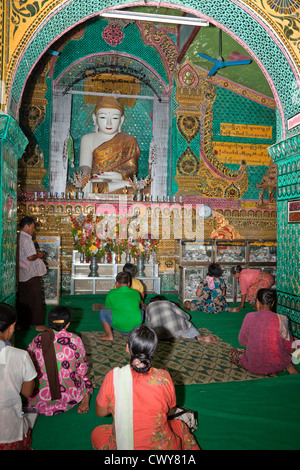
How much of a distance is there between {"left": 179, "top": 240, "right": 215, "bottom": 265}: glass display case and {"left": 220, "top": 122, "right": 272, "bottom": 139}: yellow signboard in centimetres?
305

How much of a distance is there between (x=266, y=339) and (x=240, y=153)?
624 centimetres

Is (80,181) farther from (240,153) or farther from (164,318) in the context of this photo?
(164,318)

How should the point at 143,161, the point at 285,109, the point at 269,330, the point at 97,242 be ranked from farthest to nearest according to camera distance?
the point at 143,161 → the point at 97,242 → the point at 285,109 → the point at 269,330

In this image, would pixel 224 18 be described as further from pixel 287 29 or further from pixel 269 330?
pixel 269 330

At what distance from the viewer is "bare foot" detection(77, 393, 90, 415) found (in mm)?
2410

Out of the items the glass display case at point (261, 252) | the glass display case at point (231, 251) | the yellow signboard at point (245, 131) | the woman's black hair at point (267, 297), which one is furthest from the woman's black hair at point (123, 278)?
the yellow signboard at point (245, 131)

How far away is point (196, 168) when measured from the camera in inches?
319

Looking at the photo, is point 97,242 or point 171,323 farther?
point 97,242

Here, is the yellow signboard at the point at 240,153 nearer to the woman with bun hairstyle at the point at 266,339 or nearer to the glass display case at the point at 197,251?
the glass display case at the point at 197,251

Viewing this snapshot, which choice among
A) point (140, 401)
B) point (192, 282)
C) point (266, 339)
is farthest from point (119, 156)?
point (140, 401)

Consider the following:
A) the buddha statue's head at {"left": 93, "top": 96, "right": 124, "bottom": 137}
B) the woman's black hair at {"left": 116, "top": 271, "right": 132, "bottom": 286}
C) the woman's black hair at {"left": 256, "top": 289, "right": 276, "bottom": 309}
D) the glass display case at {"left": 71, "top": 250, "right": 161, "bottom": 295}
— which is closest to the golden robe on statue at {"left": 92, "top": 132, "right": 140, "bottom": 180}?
the buddha statue's head at {"left": 93, "top": 96, "right": 124, "bottom": 137}

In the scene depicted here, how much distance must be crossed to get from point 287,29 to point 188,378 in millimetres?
3855

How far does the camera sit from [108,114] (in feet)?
28.5
